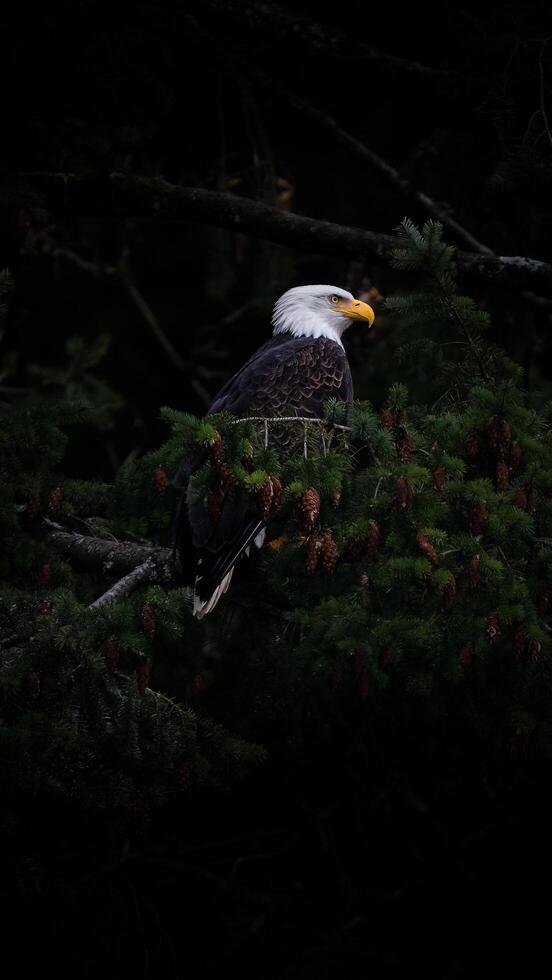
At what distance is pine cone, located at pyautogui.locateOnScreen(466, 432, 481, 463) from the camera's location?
3.74 metres

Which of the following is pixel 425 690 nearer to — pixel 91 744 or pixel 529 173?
pixel 91 744

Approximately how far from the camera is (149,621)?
12.0 ft

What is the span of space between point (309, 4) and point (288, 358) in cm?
253

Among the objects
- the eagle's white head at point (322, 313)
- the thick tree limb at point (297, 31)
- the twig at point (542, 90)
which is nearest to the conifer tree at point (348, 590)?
the twig at point (542, 90)

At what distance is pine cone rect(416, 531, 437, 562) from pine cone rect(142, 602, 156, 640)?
33.8 inches

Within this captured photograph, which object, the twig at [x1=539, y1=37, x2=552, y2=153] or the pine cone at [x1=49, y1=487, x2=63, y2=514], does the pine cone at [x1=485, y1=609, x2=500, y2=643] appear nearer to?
the pine cone at [x1=49, y1=487, x2=63, y2=514]

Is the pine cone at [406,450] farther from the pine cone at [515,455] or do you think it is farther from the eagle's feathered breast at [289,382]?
the eagle's feathered breast at [289,382]

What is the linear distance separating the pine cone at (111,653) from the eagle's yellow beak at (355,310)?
3.05 meters

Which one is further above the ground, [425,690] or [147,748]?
[425,690]

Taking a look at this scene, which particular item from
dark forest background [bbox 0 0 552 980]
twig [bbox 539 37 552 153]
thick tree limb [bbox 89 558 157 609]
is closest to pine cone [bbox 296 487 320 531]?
thick tree limb [bbox 89 558 157 609]

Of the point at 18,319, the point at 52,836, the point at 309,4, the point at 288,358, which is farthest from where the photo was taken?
the point at 18,319

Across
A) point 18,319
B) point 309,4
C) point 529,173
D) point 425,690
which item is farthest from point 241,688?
point 18,319

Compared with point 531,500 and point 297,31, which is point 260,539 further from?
point 297,31

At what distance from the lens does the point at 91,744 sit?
3602 mm
